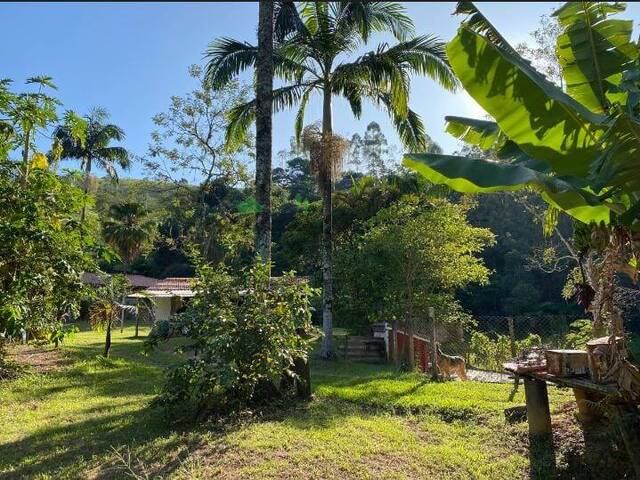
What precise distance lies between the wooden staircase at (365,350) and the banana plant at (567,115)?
39.2 ft

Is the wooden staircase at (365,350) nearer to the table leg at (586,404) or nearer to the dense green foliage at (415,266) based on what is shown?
the dense green foliage at (415,266)

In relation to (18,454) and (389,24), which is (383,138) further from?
(18,454)

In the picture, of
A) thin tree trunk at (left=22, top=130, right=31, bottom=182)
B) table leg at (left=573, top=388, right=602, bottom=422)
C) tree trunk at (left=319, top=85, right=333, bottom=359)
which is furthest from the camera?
tree trunk at (left=319, top=85, right=333, bottom=359)

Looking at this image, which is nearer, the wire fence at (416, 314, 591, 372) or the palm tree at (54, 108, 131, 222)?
the wire fence at (416, 314, 591, 372)

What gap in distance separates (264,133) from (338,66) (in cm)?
586

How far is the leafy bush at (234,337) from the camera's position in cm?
641

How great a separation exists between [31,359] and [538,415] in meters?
11.3

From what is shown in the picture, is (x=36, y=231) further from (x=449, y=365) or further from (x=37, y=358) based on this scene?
(x=449, y=365)

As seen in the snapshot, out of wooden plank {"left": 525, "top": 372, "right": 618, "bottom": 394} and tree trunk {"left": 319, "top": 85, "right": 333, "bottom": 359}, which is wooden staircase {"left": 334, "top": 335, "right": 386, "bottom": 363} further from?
wooden plank {"left": 525, "top": 372, "right": 618, "bottom": 394}

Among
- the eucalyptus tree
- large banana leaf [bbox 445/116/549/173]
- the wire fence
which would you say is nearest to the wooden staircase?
the wire fence

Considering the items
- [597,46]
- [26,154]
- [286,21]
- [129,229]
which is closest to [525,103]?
[597,46]

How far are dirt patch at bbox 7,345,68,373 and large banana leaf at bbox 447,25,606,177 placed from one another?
10110 mm

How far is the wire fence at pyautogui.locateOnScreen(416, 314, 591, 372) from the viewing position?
38.9 feet

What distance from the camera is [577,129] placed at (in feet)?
13.5
